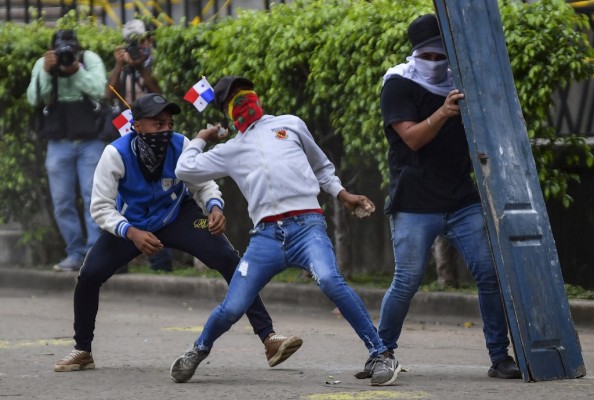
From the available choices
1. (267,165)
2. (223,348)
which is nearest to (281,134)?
(267,165)

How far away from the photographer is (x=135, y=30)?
1295 centimetres

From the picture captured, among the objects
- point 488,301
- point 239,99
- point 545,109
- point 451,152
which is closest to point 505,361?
point 488,301

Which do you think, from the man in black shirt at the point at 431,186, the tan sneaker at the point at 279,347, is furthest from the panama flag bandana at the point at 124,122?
the man in black shirt at the point at 431,186

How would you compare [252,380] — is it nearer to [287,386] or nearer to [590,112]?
[287,386]

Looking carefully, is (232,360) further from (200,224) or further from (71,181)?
(71,181)

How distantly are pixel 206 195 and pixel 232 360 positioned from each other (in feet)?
3.58

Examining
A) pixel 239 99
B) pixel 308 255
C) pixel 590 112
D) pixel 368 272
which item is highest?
pixel 239 99

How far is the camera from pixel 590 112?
11.1 metres

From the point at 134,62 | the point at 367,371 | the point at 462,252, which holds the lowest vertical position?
the point at 367,371

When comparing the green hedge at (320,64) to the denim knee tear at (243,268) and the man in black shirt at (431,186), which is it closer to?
the man in black shirt at (431,186)

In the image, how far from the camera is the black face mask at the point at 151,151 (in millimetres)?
8039

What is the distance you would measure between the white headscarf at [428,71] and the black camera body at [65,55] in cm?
596

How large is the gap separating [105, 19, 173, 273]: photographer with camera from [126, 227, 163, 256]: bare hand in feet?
16.5

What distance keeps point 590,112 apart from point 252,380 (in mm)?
4520
